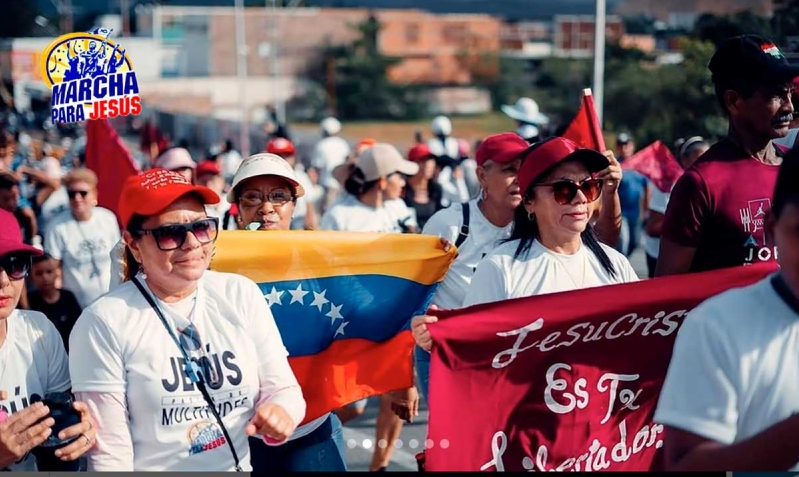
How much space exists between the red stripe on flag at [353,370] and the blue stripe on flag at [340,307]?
0.04 meters

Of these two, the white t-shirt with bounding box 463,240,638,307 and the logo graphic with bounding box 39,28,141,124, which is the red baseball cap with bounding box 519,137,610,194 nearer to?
the white t-shirt with bounding box 463,240,638,307

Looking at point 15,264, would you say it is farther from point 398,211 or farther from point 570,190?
point 398,211

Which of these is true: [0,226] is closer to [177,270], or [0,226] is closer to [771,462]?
[177,270]

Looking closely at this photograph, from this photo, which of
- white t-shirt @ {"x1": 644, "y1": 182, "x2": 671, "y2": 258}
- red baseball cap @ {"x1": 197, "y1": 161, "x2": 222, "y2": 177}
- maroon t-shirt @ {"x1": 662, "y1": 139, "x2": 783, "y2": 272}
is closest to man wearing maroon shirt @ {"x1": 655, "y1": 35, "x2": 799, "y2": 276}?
maroon t-shirt @ {"x1": 662, "y1": 139, "x2": 783, "y2": 272}

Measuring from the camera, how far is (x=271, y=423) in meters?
3.73

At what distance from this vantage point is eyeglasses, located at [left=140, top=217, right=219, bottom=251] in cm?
386

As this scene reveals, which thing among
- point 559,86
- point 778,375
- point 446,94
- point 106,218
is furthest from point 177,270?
point 446,94

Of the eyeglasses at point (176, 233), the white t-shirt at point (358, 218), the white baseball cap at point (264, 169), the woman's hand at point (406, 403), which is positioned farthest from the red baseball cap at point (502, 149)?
the white t-shirt at point (358, 218)

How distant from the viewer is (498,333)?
432cm

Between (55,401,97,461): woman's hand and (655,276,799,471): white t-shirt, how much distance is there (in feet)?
5.61

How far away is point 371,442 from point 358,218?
152 cm

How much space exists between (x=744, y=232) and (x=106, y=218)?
6050mm

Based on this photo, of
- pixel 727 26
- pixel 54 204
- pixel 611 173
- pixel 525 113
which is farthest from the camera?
pixel 525 113

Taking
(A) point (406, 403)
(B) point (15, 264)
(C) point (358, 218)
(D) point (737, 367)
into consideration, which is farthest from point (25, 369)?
(C) point (358, 218)
